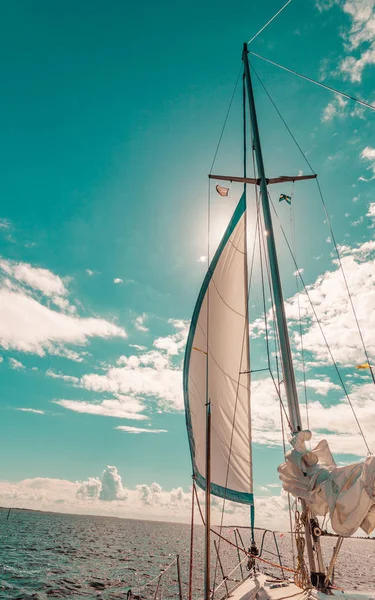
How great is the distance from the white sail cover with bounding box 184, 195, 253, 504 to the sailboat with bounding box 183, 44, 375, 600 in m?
0.02

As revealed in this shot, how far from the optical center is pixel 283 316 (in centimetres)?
784

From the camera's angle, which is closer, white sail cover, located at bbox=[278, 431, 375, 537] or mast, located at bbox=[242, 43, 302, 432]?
white sail cover, located at bbox=[278, 431, 375, 537]

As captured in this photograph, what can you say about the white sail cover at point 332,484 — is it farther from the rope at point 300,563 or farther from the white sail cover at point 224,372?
the white sail cover at point 224,372

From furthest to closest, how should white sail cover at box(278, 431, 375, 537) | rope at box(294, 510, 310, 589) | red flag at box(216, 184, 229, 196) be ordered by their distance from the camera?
red flag at box(216, 184, 229, 196) → rope at box(294, 510, 310, 589) → white sail cover at box(278, 431, 375, 537)

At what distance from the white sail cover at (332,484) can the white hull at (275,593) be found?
0.84m

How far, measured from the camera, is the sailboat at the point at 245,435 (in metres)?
5.30

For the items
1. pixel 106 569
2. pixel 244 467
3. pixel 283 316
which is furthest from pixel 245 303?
pixel 106 569

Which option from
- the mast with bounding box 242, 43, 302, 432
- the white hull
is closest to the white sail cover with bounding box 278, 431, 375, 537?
the mast with bounding box 242, 43, 302, 432

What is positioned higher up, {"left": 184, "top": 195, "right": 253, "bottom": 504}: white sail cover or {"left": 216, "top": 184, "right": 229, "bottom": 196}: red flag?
{"left": 216, "top": 184, "right": 229, "bottom": 196}: red flag

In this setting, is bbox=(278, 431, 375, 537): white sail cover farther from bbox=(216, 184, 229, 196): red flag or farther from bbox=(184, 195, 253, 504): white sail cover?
bbox=(216, 184, 229, 196): red flag

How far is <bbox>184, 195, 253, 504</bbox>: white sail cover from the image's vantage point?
850 centimetres

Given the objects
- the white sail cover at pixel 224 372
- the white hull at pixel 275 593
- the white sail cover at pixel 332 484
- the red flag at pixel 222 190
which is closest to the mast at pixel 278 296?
the white sail cover at pixel 332 484

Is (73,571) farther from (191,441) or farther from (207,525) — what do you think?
(207,525)

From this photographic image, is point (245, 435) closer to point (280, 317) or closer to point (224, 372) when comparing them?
point (224, 372)
